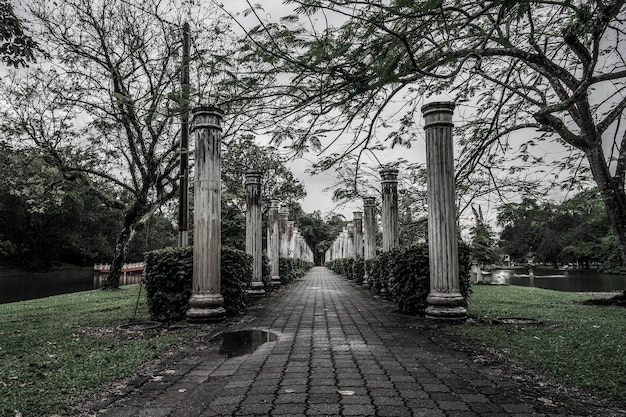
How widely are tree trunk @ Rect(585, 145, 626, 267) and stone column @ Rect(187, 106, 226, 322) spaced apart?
568 cm

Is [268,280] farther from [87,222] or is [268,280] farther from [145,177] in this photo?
[87,222]

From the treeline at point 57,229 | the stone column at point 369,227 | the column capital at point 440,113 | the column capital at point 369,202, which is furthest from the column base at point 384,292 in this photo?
the treeline at point 57,229

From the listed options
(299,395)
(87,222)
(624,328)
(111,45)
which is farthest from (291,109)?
(87,222)

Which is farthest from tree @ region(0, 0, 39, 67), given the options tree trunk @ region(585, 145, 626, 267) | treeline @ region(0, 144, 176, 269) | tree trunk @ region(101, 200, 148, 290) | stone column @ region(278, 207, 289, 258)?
treeline @ region(0, 144, 176, 269)

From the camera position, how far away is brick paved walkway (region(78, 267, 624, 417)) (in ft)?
9.47

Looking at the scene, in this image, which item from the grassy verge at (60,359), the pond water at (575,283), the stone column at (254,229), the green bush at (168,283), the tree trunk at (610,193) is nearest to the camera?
the grassy verge at (60,359)

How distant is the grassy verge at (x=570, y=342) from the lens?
144 inches

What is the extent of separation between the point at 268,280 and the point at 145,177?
6.05m

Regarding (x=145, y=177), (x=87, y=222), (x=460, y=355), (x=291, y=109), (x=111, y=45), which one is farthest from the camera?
(x=87, y=222)

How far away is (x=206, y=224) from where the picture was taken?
23.7ft

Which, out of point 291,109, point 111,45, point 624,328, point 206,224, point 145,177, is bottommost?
point 624,328

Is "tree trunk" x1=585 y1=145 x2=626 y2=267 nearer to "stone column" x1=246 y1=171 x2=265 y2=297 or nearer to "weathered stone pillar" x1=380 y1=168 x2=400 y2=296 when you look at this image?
"weathered stone pillar" x1=380 y1=168 x2=400 y2=296

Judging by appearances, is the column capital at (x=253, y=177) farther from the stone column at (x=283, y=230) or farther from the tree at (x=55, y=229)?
the tree at (x=55, y=229)

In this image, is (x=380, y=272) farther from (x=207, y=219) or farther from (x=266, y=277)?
(x=207, y=219)
